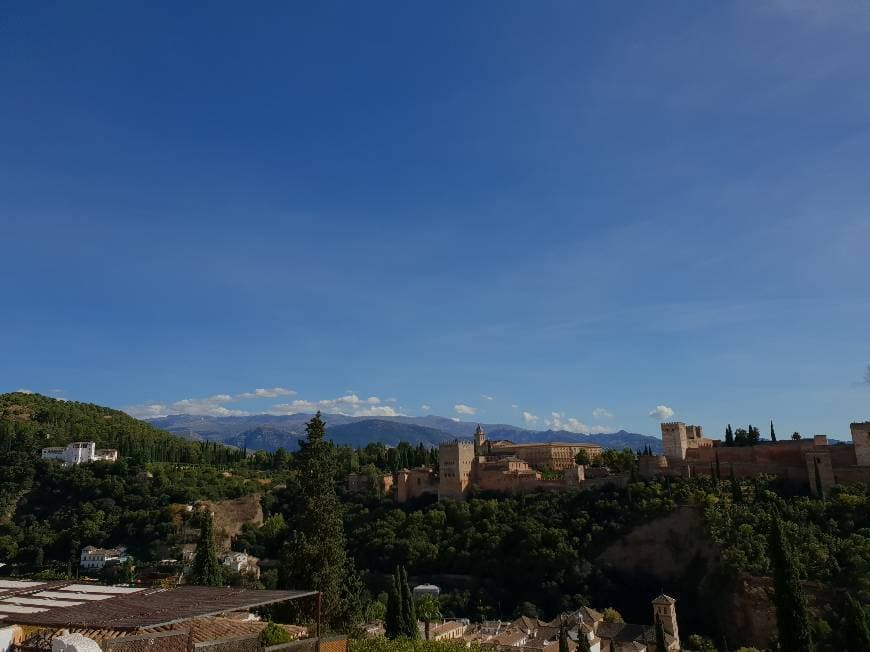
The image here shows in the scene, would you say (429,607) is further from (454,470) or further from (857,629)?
(857,629)

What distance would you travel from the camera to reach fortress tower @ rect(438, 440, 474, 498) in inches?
2048

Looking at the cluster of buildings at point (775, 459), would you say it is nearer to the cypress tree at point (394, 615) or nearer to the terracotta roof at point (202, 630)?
the cypress tree at point (394, 615)

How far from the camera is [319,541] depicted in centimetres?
1695

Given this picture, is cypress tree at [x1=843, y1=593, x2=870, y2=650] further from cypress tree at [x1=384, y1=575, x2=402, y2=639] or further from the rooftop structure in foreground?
the rooftop structure in foreground

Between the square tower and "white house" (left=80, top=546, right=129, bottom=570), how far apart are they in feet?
138

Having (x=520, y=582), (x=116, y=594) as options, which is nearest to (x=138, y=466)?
(x=520, y=582)

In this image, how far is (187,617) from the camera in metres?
7.77

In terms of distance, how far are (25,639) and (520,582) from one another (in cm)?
3679

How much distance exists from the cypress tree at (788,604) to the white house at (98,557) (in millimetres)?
45296

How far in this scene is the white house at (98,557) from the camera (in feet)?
159

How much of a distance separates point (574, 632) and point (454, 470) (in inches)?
769

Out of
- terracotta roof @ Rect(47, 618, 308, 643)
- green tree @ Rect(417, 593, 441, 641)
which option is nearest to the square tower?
green tree @ Rect(417, 593, 441, 641)

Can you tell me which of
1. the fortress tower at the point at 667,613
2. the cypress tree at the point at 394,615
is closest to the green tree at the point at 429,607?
the cypress tree at the point at 394,615

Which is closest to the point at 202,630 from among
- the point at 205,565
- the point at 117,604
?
the point at 117,604
